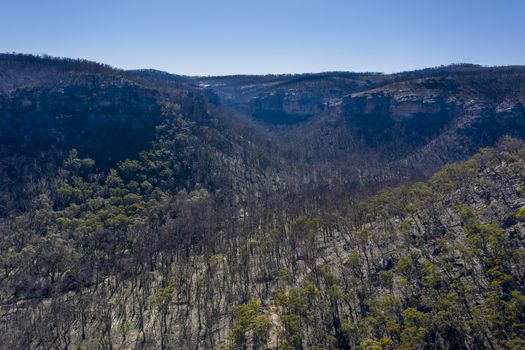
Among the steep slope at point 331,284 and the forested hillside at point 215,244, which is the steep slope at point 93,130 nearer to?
the forested hillside at point 215,244

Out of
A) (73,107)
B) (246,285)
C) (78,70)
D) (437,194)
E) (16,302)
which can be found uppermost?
(78,70)

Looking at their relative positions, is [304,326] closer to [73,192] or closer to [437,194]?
[437,194]

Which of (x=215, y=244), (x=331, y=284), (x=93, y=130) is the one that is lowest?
(x=215, y=244)

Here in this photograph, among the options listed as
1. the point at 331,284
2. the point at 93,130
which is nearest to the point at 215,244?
the point at 331,284

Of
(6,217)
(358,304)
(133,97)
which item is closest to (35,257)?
(6,217)

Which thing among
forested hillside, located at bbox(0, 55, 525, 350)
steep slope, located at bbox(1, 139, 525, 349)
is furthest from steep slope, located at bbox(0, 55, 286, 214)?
steep slope, located at bbox(1, 139, 525, 349)

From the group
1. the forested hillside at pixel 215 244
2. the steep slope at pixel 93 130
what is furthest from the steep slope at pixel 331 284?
the steep slope at pixel 93 130

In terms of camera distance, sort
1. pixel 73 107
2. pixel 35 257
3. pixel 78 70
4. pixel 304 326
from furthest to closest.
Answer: pixel 78 70, pixel 73 107, pixel 35 257, pixel 304 326

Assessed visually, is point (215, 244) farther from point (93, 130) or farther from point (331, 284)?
point (93, 130)
